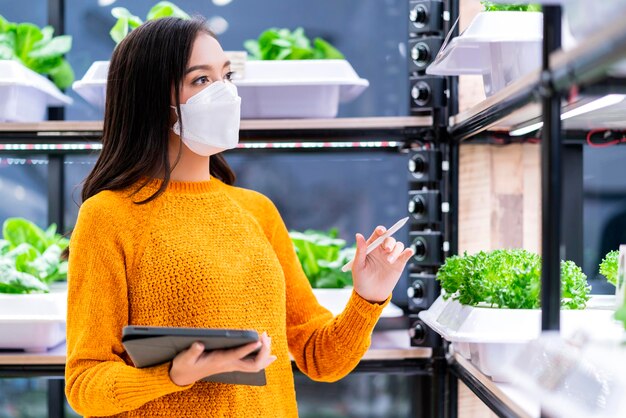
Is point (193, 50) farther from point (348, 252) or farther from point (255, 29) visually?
point (255, 29)

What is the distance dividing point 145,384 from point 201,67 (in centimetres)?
63

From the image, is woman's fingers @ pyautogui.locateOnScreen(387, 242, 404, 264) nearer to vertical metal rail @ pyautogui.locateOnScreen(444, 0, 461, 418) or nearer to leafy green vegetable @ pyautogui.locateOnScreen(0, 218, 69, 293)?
vertical metal rail @ pyautogui.locateOnScreen(444, 0, 461, 418)

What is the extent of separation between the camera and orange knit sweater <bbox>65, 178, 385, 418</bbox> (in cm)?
141

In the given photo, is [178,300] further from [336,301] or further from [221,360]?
[336,301]

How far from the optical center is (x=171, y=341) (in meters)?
1.26

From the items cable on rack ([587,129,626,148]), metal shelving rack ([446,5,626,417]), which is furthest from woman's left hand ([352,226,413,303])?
cable on rack ([587,129,626,148])

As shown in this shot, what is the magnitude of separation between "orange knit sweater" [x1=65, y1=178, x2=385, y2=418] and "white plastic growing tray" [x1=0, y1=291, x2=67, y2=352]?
0.63 metres

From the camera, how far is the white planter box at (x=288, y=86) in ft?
6.93

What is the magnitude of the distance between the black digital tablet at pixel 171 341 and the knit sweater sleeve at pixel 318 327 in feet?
1.00

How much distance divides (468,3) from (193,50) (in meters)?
0.86

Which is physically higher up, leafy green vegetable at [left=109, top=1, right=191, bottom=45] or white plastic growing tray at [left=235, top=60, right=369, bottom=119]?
leafy green vegetable at [left=109, top=1, right=191, bottom=45]

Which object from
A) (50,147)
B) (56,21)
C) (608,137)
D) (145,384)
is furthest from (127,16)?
(608,137)

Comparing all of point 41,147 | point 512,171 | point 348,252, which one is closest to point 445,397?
point 348,252

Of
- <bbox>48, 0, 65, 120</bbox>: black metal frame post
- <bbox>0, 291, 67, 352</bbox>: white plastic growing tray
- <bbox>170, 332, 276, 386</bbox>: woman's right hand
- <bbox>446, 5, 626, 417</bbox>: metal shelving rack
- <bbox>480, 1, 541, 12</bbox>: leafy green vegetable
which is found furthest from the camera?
<bbox>48, 0, 65, 120</bbox>: black metal frame post
